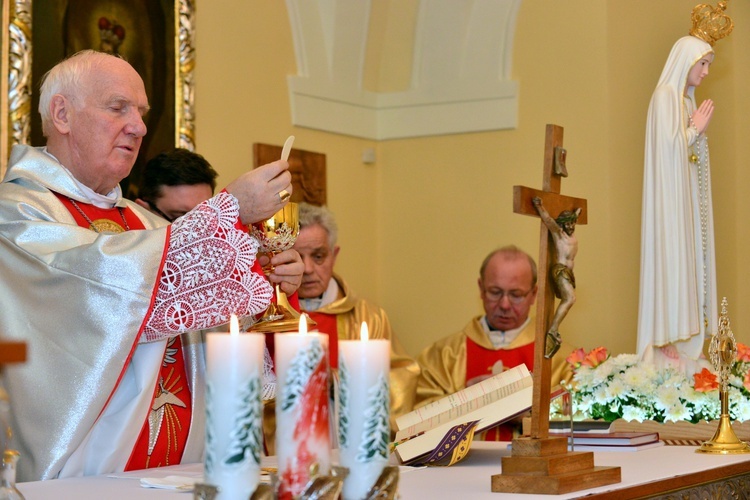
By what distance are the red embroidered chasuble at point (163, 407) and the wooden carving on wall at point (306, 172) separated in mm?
3458

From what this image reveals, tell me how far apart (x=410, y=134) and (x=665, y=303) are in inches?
90.3

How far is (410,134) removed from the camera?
811 centimetres

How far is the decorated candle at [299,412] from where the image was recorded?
1.66 metres

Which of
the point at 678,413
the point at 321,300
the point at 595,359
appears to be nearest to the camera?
the point at 678,413

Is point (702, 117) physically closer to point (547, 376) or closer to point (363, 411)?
point (547, 376)

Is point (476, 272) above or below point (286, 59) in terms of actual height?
below

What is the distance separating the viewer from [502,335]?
698cm

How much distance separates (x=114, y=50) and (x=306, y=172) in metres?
1.67

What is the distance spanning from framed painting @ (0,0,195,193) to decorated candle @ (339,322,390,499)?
419 cm

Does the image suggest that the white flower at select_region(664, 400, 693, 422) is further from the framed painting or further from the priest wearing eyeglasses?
the framed painting

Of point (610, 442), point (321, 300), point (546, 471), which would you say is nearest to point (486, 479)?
point (546, 471)

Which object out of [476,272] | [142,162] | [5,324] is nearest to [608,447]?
[5,324]

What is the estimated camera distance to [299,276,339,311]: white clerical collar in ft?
21.8

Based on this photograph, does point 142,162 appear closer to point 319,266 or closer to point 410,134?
point 319,266
